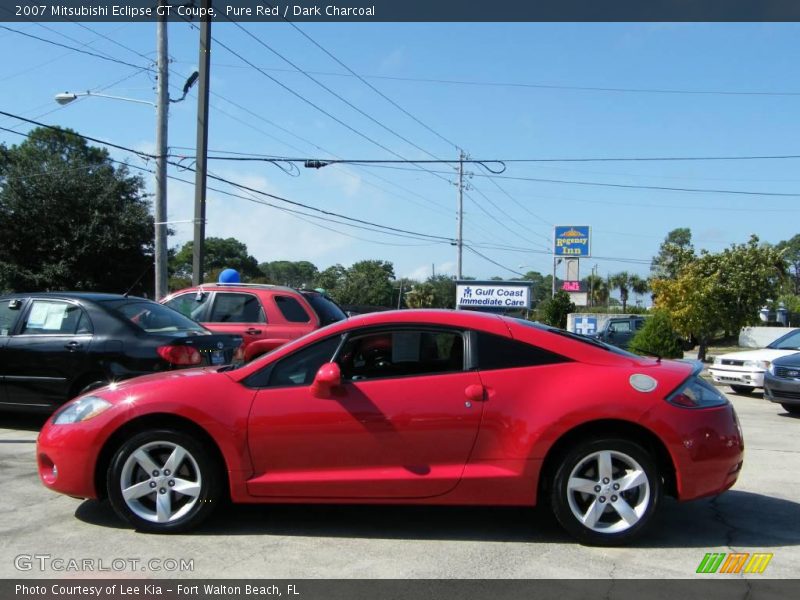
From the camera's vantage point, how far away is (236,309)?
31.9ft

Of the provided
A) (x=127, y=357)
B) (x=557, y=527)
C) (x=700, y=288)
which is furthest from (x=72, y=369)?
(x=700, y=288)

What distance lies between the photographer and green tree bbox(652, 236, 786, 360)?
23.1 metres

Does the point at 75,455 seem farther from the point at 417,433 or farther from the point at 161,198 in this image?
the point at 161,198

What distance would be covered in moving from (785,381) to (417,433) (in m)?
8.15

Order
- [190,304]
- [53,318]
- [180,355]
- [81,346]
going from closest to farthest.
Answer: [180,355] → [81,346] → [53,318] → [190,304]

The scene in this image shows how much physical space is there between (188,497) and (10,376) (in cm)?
413

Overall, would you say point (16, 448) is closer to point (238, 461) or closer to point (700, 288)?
point (238, 461)

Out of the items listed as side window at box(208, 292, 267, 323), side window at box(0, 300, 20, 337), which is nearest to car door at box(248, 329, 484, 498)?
side window at box(0, 300, 20, 337)

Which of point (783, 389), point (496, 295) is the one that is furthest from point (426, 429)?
point (496, 295)

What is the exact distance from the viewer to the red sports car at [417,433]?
430 cm

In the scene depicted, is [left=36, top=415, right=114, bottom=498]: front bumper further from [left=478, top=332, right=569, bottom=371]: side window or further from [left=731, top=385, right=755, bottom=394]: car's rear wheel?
[left=731, top=385, right=755, bottom=394]: car's rear wheel

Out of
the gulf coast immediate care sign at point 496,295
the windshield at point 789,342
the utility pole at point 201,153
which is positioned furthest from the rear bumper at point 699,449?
the gulf coast immediate care sign at point 496,295

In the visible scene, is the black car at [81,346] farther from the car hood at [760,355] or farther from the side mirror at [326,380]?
the car hood at [760,355]

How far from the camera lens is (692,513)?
5.12m
